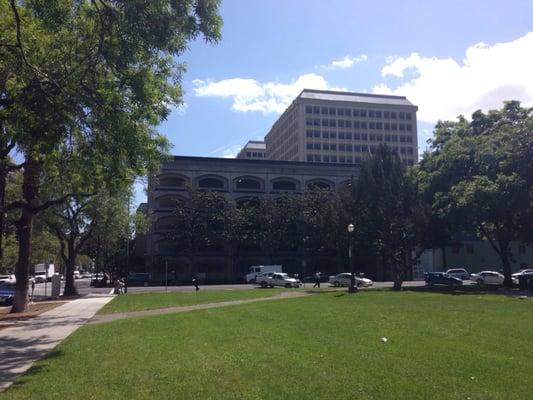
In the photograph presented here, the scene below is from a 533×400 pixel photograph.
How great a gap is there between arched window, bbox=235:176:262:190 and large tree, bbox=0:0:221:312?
6790cm

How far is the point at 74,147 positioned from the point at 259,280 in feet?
131

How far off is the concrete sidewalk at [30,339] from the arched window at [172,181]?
181 feet

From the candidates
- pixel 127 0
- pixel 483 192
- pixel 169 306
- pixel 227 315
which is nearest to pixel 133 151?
pixel 127 0

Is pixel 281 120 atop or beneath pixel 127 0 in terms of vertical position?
atop

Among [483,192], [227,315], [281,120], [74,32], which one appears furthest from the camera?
[281,120]

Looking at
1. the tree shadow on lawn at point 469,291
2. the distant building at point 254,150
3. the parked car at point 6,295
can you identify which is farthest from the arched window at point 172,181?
the distant building at point 254,150

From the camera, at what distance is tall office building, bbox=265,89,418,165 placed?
136m

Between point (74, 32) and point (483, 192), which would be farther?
point (483, 192)

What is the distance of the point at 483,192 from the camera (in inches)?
1435

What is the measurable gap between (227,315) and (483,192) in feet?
76.9

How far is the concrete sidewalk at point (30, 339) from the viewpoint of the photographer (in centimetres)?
1066

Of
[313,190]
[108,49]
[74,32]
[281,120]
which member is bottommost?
[108,49]

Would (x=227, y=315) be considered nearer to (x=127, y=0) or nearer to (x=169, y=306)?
(x=169, y=306)

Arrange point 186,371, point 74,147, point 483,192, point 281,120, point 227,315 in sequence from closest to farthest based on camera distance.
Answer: point 186,371 → point 74,147 → point 227,315 → point 483,192 → point 281,120
